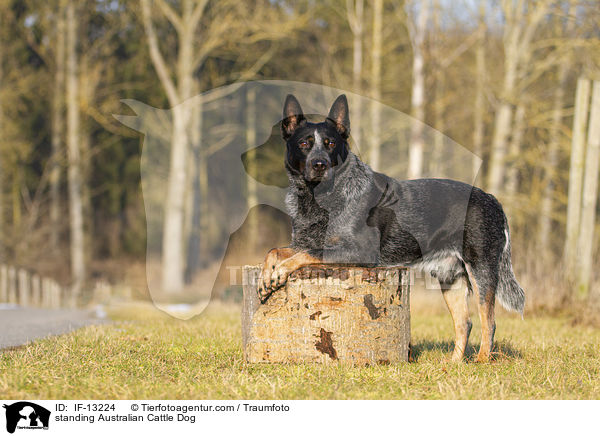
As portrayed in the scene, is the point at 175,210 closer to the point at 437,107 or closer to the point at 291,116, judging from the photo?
the point at 437,107

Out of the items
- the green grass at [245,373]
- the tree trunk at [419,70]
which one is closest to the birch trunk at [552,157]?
the tree trunk at [419,70]

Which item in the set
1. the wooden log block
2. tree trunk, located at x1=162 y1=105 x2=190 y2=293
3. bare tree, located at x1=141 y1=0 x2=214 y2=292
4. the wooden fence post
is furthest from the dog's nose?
the wooden fence post

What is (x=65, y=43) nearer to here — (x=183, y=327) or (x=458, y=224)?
(x=183, y=327)

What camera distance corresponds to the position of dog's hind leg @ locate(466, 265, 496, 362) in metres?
4.92

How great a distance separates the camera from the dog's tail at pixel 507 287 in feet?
17.0

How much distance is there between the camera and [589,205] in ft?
30.2

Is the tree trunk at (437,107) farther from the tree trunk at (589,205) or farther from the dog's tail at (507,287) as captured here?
the dog's tail at (507,287)

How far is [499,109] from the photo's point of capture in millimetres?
12578

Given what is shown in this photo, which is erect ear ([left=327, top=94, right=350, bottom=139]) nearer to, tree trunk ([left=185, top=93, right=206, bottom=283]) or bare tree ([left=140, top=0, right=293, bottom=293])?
tree trunk ([left=185, top=93, right=206, bottom=283])

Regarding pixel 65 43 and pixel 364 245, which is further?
pixel 65 43
